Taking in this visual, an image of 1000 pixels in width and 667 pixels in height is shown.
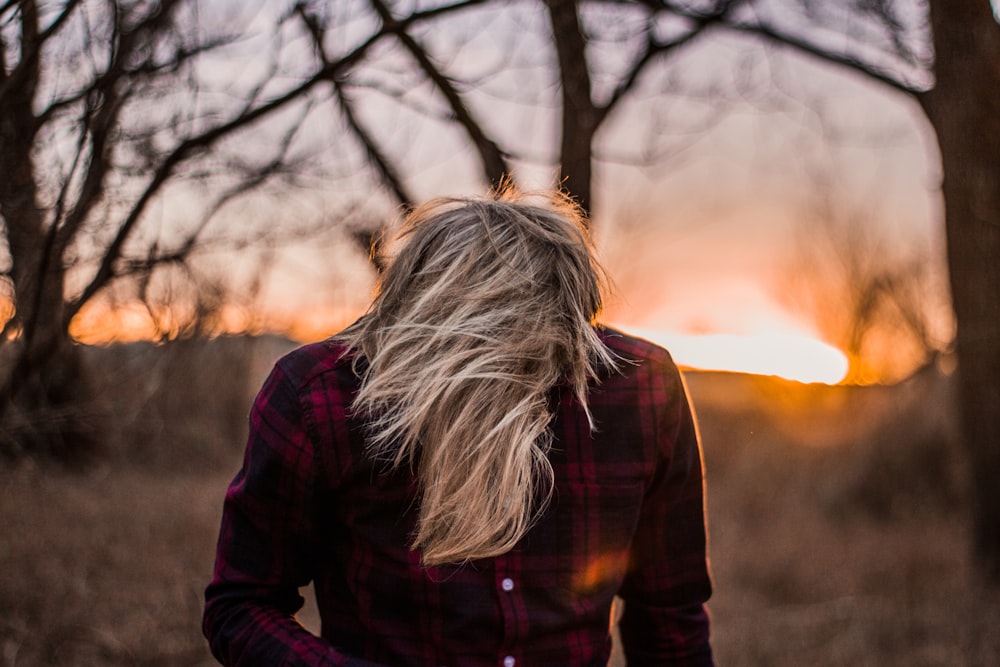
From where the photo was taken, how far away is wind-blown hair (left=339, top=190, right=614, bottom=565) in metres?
1.27

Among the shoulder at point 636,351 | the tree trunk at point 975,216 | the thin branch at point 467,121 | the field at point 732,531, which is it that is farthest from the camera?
the tree trunk at point 975,216

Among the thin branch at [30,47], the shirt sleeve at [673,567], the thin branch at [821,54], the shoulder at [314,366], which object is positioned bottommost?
the shirt sleeve at [673,567]

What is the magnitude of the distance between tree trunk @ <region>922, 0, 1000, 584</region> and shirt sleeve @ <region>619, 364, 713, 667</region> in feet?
13.7

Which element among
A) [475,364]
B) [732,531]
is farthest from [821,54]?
[732,531]

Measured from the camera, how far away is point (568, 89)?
12.1ft

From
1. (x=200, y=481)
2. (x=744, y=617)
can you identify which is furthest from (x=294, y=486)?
(x=200, y=481)

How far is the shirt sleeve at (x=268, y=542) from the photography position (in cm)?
130

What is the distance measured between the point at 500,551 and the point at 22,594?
12.9 ft

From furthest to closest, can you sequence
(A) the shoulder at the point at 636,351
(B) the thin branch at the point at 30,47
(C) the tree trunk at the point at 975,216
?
(C) the tree trunk at the point at 975,216 < (B) the thin branch at the point at 30,47 < (A) the shoulder at the point at 636,351

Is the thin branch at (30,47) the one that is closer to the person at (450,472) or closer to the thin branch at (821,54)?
the person at (450,472)

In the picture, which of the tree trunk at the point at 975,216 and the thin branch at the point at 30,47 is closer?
the thin branch at the point at 30,47

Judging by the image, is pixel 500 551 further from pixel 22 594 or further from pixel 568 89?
pixel 22 594

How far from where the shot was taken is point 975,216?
15.6 feet

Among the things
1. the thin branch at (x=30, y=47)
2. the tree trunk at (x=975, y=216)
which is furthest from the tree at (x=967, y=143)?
the thin branch at (x=30, y=47)
